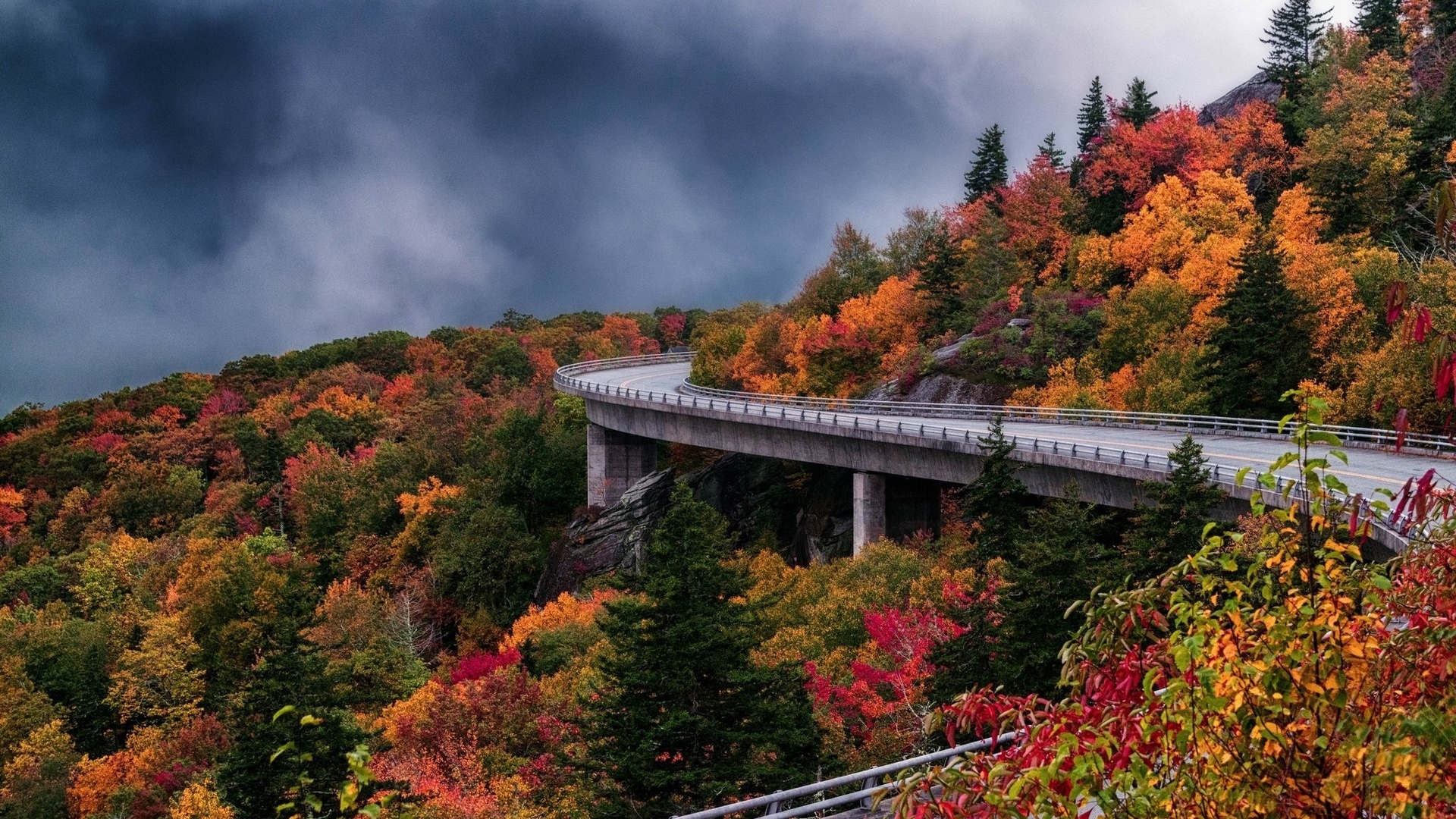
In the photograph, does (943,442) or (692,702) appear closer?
(692,702)

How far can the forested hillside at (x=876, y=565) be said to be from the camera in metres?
5.60

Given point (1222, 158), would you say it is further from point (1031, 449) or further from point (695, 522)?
point (695, 522)

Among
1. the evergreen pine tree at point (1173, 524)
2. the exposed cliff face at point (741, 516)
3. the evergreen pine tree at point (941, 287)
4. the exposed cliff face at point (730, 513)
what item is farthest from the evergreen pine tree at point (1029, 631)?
the evergreen pine tree at point (941, 287)

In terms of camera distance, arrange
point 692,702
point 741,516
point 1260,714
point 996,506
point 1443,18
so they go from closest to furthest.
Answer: point 1260,714
point 692,702
point 996,506
point 741,516
point 1443,18

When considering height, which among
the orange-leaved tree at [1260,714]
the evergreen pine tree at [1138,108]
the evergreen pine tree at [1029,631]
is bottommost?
the evergreen pine tree at [1029,631]

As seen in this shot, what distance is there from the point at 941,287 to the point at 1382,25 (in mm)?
38452

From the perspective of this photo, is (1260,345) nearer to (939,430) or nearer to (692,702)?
(939,430)

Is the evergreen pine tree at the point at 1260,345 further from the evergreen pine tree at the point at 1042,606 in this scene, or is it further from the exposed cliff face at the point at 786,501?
the evergreen pine tree at the point at 1042,606

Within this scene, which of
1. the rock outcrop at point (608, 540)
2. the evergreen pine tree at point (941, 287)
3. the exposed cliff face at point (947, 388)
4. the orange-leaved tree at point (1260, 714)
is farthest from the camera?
the evergreen pine tree at point (941, 287)

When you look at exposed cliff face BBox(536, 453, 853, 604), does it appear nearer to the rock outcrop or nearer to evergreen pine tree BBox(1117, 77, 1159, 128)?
the rock outcrop

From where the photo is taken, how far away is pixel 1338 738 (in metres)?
5.37

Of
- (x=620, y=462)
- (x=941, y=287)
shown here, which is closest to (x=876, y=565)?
(x=941, y=287)

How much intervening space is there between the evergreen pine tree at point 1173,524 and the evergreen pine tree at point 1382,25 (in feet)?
189

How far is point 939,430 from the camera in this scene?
1641 inches
